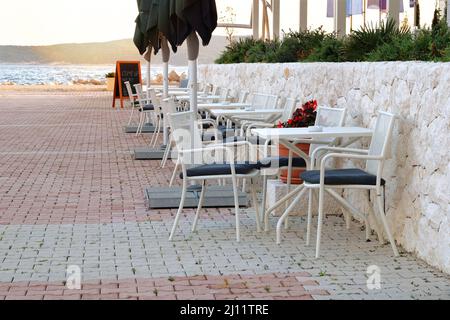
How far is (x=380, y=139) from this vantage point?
650 cm

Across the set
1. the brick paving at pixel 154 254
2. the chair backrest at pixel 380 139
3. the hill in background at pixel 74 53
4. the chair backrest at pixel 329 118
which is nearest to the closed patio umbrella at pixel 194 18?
the chair backrest at pixel 329 118

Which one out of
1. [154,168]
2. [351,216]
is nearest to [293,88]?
[154,168]

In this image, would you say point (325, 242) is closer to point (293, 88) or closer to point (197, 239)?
point (197, 239)

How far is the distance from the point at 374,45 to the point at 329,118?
1916 mm

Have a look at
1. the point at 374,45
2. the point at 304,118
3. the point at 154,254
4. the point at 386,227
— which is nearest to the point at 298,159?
the point at 304,118

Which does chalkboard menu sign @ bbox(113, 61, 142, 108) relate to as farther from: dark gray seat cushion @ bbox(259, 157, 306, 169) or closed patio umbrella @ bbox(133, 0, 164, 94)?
dark gray seat cushion @ bbox(259, 157, 306, 169)

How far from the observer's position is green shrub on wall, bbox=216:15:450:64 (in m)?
7.60

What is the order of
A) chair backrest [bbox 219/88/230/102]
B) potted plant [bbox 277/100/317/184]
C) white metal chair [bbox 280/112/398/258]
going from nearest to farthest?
1. white metal chair [bbox 280/112/398/258]
2. potted plant [bbox 277/100/317/184]
3. chair backrest [bbox 219/88/230/102]

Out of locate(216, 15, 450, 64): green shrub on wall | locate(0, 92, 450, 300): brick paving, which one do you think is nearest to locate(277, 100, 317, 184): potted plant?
locate(0, 92, 450, 300): brick paving

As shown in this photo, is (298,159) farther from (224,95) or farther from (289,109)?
(224,95)

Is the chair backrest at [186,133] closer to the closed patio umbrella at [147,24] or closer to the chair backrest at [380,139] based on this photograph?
the chair backrest at [380,139]

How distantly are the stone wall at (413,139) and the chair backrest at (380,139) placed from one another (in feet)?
0.45

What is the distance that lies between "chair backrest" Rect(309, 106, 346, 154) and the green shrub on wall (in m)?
0.77
